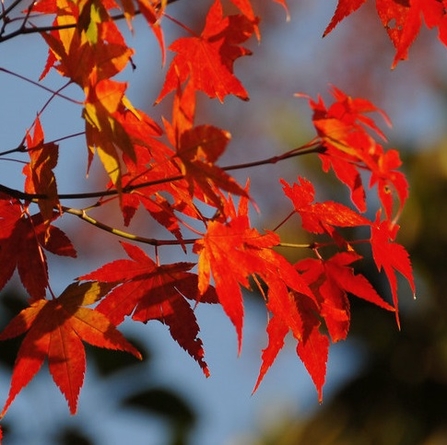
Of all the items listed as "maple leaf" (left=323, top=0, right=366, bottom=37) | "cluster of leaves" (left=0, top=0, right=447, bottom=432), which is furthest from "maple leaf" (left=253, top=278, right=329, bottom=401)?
"maple leaf" (left=323, top=0, right=366, bottom=37)

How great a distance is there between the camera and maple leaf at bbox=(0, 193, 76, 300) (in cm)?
116

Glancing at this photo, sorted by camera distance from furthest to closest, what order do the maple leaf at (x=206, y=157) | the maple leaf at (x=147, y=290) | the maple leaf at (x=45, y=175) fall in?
the maple leaf at (x=147, y=290)
the maple leaf at (x=45, y=175)
the maple leaf at (x=206, y=157)

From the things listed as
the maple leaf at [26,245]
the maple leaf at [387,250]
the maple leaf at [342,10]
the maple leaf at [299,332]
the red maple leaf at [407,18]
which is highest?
the maple leaf at [342,10]

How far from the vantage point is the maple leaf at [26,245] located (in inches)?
45.7

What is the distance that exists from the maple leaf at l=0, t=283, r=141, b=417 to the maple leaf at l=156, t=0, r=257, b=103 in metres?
0.28

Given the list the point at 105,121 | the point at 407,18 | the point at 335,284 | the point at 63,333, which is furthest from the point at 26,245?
the point at 407,18

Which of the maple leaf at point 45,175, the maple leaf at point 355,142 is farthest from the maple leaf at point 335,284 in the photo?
the maple leaf at point 45,175

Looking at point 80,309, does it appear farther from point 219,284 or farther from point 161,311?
point 219,284

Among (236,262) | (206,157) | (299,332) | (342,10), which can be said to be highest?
(342,10)

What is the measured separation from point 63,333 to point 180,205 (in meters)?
0.21

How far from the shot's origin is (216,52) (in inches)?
44.2

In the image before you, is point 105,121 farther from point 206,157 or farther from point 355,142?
point 355,142

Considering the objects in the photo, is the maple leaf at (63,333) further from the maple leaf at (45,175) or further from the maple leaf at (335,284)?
the maple leaf at (335,284)

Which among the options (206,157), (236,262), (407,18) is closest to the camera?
(206,157)
